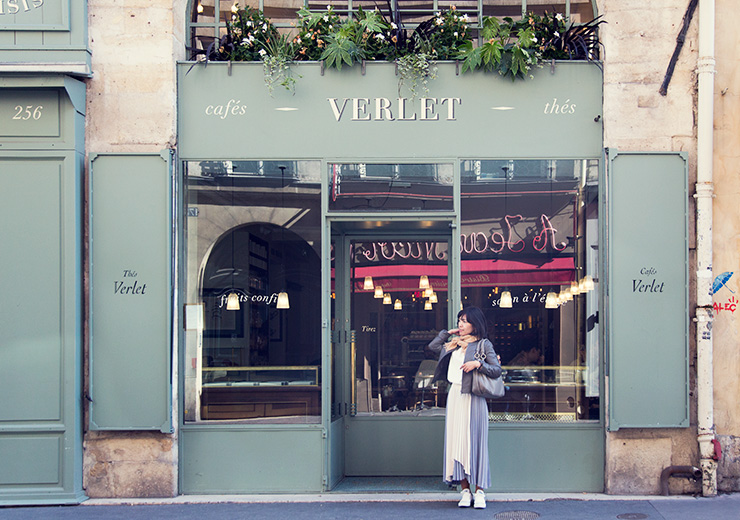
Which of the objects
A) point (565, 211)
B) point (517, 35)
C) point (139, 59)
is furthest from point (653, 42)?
point (139, 59)

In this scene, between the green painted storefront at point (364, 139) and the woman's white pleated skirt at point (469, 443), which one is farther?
the green painted storefront at point (364, 139)

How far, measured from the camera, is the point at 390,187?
7402 millimetres

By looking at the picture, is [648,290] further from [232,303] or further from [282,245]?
[232,303]

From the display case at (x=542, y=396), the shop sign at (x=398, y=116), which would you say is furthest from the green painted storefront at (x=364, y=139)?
the display case at (x=542, y=396)

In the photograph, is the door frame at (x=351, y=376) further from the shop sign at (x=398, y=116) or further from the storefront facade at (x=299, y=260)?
the shop sign at (x=398, y=116)

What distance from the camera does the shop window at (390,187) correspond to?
24.2 ft

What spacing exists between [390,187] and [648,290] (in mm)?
2631

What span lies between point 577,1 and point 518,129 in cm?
151

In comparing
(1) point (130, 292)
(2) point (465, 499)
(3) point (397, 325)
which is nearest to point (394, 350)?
(3) point (397, 325)

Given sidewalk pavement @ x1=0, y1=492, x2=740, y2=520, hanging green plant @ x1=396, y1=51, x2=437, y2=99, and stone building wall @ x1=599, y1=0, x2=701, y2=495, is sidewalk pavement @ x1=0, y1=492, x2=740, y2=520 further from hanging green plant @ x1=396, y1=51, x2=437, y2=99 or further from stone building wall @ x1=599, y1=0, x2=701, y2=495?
hanging green plant @ x1=396, y1=51, x2=437, y2=99

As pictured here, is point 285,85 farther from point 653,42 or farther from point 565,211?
point 653,42

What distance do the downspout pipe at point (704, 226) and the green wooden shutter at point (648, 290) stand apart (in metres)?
0.13

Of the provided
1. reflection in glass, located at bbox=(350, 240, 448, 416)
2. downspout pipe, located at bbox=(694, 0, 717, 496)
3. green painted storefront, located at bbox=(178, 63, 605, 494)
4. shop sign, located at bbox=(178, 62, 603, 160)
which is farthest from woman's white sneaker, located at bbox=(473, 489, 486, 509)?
shop sign, located at bbox=(178, 62, 603, 160)

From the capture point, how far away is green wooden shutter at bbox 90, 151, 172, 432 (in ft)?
23.5
